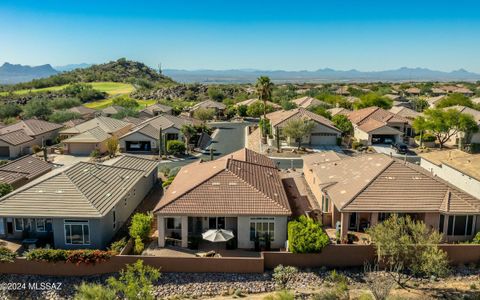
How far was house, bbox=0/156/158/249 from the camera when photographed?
2719cm

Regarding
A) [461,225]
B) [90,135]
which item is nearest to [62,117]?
[90,135]

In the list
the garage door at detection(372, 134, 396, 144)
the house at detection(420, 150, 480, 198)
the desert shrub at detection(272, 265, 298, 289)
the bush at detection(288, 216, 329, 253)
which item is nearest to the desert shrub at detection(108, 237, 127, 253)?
the desert shrub at detection(272, 265, 298, 289)

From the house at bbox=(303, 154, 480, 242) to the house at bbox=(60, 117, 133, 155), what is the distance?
39.2 meters

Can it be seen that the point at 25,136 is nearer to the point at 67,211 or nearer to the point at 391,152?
the point at 67,211

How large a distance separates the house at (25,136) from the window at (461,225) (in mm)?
50066

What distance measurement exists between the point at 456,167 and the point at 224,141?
114 ft

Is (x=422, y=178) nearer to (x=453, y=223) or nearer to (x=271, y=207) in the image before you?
(x=453, y=223)

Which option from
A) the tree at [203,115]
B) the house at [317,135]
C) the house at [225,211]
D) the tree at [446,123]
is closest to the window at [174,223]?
the house at [225,211]

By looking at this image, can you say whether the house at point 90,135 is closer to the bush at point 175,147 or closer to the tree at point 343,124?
the bush at point 175,147

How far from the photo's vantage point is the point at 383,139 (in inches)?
2576

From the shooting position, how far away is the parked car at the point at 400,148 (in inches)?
2355

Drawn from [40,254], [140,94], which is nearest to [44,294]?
[40,254]

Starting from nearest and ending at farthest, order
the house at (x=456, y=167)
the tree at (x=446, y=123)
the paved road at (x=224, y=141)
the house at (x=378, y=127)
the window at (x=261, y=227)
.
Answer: the window at (x=261, y=227), the house at (x=456, y=167), the paved road at (x=224, y=141), the tree at (x=446, y=123), the house at (x=378, y=127)

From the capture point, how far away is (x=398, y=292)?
77.8ft
